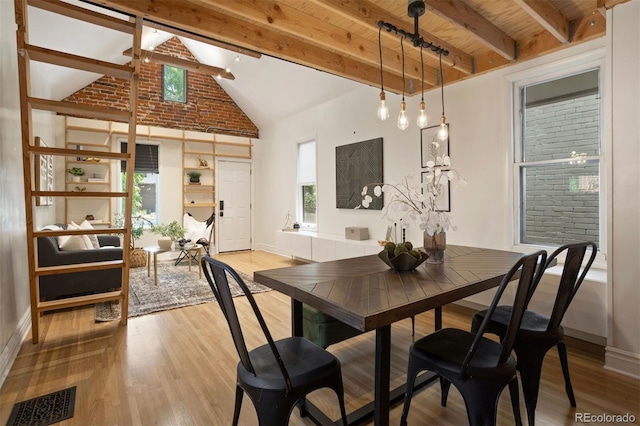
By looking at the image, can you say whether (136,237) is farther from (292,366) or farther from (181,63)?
(292,366)

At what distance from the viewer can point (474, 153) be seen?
3604mm

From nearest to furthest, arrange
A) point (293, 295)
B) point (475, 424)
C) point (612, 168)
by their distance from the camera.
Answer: point (475, 424)
point (293, 295)
point (612, 168)

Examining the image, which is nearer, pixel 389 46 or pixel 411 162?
pixel 389 46

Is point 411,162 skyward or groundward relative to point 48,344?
skyward

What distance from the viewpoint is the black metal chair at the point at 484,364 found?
1.35m

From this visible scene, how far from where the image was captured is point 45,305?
271cm

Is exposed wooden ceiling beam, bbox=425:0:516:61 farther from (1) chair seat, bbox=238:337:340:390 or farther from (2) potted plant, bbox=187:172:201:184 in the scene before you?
(2) potted plant, bbox=187:172:201:184

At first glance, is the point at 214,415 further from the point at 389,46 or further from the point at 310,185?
the point at 310,185

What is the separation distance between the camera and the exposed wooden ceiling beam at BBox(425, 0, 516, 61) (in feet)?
7.79

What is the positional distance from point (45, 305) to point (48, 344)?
1.13ft

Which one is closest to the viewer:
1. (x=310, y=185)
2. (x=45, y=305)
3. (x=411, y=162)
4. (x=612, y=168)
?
(x=612, y=168)

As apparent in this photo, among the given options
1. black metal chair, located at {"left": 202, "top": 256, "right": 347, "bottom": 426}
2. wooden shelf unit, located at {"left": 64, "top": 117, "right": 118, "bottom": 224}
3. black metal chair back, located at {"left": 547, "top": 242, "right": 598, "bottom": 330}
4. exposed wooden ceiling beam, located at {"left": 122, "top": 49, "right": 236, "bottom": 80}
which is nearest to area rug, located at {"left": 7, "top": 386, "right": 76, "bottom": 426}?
black metal chair, located at {"left": 202, "top": 256, "right": 347, "bottom": 426}

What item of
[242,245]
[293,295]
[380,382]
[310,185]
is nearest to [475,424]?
[380,382]

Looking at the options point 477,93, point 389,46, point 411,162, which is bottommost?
point 411,162
